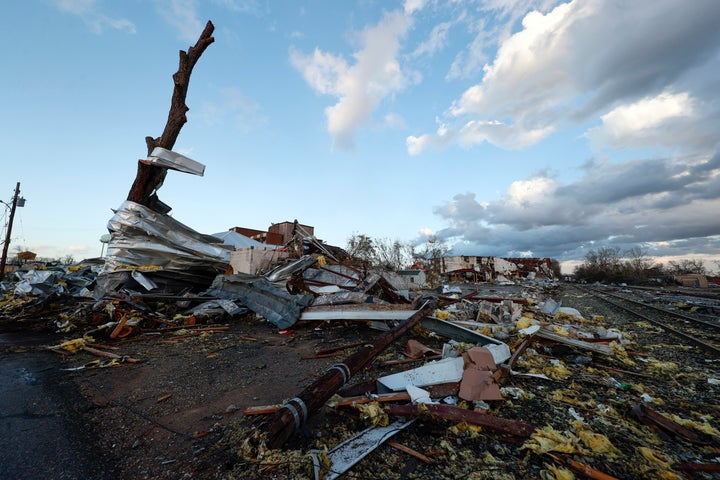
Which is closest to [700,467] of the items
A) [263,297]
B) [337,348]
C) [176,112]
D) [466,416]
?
[466,416]

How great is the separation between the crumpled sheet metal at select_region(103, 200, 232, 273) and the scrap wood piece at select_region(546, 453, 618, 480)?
29.0 feet

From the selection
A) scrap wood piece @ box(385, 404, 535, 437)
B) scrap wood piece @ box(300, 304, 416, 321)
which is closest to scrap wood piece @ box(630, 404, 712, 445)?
scrap wood piece @ box(385, 404, 535, 437)

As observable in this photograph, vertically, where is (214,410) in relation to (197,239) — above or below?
below

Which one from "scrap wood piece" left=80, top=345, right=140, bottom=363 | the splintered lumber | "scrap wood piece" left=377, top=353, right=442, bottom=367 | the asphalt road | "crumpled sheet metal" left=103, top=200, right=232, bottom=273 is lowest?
"scrap wood piece" left=377, top=353, right=442, bottom=367

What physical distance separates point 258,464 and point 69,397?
8.12ft

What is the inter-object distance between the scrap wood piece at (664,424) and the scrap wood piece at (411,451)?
2.07 metres

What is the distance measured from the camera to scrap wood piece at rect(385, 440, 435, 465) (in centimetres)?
188

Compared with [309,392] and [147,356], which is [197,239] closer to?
[147,356]

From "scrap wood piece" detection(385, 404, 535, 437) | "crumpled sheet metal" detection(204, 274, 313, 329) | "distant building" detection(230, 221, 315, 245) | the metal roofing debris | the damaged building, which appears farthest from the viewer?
the damaged building

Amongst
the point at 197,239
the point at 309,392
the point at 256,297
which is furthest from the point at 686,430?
the point at 197,239

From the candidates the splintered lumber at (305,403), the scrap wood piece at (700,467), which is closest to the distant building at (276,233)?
the splintered lumber at (305,403)

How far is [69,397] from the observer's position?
280 centimetres

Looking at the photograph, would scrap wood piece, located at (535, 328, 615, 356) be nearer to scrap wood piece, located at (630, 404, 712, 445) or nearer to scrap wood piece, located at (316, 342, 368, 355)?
scrap wood piece, located at (630, 404, 712, 445)

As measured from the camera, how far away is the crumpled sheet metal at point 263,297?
5.72 m
